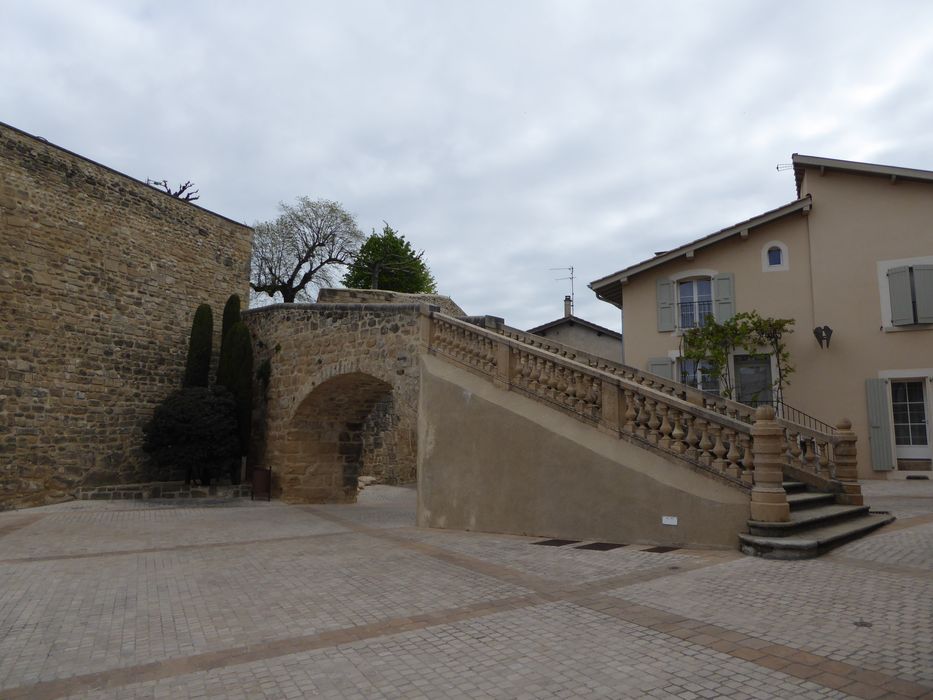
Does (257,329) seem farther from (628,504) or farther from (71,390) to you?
(628,504)

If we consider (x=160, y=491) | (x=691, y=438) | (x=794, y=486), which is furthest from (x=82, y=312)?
(x=794, y=486)

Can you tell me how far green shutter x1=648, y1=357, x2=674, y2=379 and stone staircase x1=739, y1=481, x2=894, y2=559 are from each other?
6.92 metres

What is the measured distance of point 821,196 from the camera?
14.2m

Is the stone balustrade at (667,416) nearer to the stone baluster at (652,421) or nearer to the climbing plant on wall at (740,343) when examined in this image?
the stone baluster at (652,421)

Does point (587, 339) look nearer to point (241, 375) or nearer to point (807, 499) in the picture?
point (241, 375)

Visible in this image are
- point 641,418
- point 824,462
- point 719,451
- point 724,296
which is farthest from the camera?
point 724,296

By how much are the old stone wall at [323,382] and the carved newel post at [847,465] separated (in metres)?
6.38

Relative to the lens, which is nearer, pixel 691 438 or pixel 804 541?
pixel 804 541

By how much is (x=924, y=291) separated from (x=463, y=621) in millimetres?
13381

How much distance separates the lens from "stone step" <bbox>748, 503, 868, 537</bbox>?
6.26 metres

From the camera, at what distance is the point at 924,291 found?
12992mm

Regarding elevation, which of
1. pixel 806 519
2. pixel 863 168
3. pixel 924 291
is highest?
pixel 863 168

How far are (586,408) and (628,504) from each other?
1.27 m

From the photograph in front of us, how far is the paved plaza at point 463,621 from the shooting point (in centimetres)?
330
